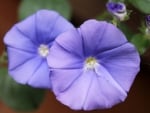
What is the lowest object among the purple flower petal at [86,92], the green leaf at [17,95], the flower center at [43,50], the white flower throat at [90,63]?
the green leaf at [17,95]

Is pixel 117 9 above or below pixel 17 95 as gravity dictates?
above

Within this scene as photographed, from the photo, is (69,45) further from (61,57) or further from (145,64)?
(145,64)

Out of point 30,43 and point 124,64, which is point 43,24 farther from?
point 124,64

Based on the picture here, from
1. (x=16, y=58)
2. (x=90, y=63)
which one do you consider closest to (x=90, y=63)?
(x=90, y=63)

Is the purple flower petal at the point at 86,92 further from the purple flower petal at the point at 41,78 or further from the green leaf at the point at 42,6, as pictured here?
the green leaf at the point at 42,6

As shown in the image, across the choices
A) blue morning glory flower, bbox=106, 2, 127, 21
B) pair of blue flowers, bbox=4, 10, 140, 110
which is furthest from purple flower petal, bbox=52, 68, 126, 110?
blue morning glory flower, bbox=106, 2, 127, 21

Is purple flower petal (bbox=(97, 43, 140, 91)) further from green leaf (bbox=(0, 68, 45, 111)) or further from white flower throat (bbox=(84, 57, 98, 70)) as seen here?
green leaf (bbox=(0, 68, 45, 111))

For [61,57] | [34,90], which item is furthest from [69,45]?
[34,90]

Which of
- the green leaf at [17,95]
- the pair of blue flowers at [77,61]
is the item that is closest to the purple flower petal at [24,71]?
the pair of blue flowers at [77,61]
